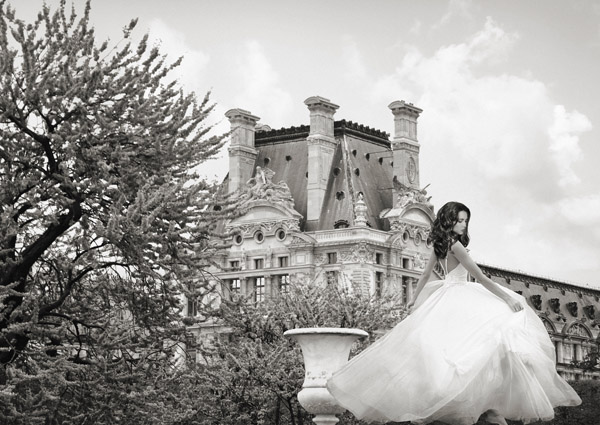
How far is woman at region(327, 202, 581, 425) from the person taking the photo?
14492mm

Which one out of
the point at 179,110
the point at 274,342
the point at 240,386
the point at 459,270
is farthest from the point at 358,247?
the point at 459,270

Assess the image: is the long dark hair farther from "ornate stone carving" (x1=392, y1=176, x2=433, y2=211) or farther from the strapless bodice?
"ornate stone carving" (x1=392, y1=176, x2=433, y2=211)

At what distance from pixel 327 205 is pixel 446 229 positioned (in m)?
67.3

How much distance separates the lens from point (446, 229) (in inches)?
582

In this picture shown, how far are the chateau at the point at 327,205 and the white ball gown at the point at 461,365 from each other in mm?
59085

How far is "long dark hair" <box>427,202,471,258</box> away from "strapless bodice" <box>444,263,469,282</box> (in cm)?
33

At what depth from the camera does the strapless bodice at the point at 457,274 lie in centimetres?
1513

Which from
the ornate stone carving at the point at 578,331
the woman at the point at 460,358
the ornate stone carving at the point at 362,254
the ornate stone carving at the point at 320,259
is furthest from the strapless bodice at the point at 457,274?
the ornate stone carving at the point at 578,331

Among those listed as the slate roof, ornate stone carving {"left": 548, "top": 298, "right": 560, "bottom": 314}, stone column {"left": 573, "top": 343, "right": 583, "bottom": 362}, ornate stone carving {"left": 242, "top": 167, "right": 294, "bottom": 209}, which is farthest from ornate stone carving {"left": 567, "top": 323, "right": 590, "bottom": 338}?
ornate stone carving {"left": 242, "top": 167, "right": 294, "bottom": 209}

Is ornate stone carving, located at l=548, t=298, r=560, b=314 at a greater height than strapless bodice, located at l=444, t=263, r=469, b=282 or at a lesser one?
greater

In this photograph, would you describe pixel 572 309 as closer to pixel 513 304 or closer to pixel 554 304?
pixel 554 304

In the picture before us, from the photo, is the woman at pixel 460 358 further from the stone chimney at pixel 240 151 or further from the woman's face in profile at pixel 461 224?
the stone chimney at pixel 240 151

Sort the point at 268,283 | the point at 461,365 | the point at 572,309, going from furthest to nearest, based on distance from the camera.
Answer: the point at 572,309 → the point at 268,283 → the point at 461,365

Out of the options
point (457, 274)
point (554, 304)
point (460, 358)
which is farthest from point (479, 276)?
point (554, 304)
